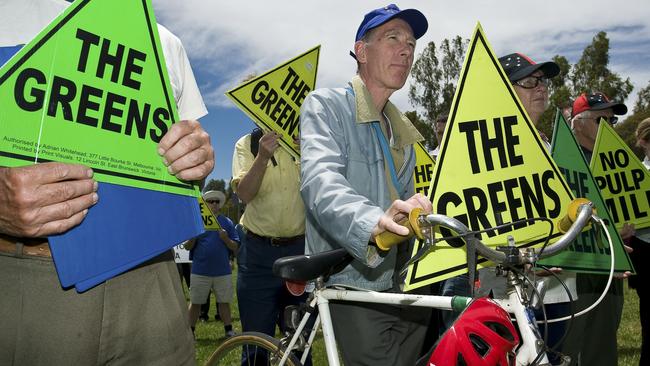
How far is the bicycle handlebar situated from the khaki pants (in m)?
0.86

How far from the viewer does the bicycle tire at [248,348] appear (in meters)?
2.95

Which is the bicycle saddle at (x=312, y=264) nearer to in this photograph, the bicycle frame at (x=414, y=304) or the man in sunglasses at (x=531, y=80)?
the bicycle frame at (x=414, y=304)

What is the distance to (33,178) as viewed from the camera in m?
1.25

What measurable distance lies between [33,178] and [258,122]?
10.7ft

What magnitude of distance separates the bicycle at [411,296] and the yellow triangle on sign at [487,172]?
15cm

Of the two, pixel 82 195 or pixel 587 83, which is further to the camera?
pixel 587 83

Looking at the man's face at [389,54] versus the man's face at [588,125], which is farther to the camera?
the man's face at [588,125]

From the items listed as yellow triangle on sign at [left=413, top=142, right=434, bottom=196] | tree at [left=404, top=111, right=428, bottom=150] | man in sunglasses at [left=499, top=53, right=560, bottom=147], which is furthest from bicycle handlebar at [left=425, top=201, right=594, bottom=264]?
tree at [left=404, top=111, right=428, bottom=150]

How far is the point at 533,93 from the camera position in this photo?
3646 mm

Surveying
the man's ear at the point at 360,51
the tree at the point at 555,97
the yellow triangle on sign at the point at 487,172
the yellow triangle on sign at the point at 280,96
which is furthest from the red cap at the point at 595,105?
the tree at the point at 555,97

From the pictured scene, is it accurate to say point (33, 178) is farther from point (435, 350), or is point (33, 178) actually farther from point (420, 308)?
point (420, 308)

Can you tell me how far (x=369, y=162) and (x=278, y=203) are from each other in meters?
1.99

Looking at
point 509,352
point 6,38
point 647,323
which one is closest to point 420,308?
point 509,352

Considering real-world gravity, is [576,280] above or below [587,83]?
below
